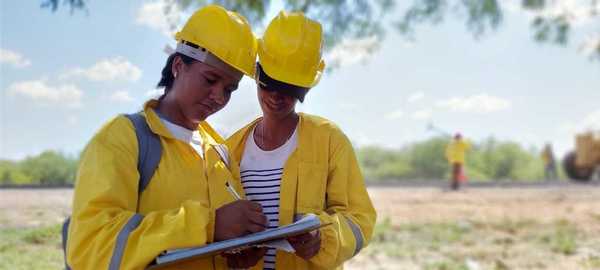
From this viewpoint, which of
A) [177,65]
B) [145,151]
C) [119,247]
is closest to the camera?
[119,247]

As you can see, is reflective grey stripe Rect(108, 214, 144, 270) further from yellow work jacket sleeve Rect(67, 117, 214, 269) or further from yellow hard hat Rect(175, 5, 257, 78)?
yellow hard hat Rect(175, 5, 257, 78)

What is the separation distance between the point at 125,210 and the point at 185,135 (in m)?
0.37

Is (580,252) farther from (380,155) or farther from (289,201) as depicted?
(380,155)

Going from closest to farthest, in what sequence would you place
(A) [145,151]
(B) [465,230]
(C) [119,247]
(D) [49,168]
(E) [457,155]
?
(C) [119,247] < (A) [145,151] < (D) [49,168] < (B) [465,230] < (E) [457,155]

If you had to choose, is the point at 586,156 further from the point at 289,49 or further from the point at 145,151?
the point at 145,151

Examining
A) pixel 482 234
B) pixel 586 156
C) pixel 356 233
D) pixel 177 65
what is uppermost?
pixel 177 65

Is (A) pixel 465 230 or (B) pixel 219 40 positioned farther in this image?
(A) pixel 465 230

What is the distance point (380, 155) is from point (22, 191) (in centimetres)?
2564

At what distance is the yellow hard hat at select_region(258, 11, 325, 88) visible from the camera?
2.13 metres

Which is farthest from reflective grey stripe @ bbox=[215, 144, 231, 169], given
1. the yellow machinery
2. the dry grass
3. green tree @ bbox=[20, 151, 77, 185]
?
the yellow machinery

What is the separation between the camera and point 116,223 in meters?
1.62

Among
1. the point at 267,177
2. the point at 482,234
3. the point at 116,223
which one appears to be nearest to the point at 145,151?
the point at 116,223

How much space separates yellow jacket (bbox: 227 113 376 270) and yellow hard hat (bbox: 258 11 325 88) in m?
0.22

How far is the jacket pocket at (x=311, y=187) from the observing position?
2119 millimetres
